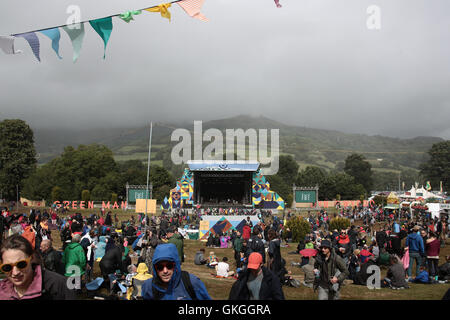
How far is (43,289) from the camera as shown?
233 cm

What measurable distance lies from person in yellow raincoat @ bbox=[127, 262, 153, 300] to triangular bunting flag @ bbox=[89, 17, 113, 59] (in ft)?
13.8

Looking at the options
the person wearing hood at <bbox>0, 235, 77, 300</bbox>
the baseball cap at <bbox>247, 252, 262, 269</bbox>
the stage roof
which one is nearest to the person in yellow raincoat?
the baseball cap at <bbox>247, 252, 262, 269</bbox>

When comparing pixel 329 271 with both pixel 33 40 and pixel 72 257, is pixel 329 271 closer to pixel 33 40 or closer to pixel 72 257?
pixel 72 257

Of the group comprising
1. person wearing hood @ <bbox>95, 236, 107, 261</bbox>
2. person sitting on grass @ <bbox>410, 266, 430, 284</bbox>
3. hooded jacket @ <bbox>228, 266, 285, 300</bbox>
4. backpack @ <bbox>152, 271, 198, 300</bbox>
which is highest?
backpack @ <bbox>152, 271, 198, 300</bbox>

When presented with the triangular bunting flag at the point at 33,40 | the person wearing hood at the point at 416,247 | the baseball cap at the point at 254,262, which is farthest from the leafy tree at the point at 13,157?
the baseball cap at the point at 254,262

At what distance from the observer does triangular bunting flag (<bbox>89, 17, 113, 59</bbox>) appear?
659cm

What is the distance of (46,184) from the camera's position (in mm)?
48719

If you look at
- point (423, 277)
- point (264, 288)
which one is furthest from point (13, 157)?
point (264, 288)

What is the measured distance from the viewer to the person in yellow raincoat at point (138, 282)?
235 inches

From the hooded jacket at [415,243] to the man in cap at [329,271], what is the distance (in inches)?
214

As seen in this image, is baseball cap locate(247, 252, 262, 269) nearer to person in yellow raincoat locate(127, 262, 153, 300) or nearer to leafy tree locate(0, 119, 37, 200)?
person in yellow raincoat locate(127, 262, 153, 300)

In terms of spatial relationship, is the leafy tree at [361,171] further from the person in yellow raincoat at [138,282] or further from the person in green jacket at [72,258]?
the person in green jacket at [72,258]
